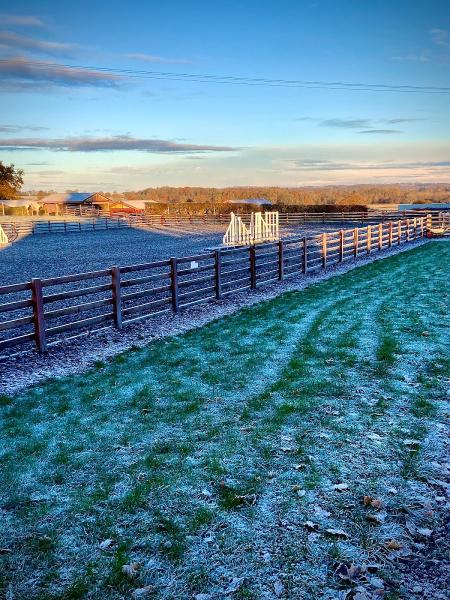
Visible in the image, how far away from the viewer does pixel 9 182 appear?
94.0 metres

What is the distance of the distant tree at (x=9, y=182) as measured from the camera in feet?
301

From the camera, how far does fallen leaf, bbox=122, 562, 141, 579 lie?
133 inches

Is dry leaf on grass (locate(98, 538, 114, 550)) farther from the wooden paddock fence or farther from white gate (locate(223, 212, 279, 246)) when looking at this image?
the wooden paddock fence

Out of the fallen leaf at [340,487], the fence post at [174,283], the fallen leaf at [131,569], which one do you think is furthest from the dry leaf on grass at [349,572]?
the fence post at [174,283]

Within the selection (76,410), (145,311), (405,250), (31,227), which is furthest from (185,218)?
(76,410)

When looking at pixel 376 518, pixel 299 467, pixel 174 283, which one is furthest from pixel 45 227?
pixel 376 518

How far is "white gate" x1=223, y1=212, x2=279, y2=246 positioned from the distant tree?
74438 mm

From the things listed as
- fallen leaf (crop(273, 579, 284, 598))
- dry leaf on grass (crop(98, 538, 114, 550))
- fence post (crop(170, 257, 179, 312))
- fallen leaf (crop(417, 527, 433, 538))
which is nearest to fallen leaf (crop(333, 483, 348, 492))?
fallen leaf (crop(417, 527, 433, 538))

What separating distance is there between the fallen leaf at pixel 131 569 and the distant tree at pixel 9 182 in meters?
98.3

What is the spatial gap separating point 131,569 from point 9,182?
10130 centimetres

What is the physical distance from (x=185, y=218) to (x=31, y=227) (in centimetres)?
1891

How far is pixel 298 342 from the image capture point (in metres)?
8.89

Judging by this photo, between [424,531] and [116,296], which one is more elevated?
[116,296]

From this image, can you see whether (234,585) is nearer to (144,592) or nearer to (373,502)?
(144,592)
